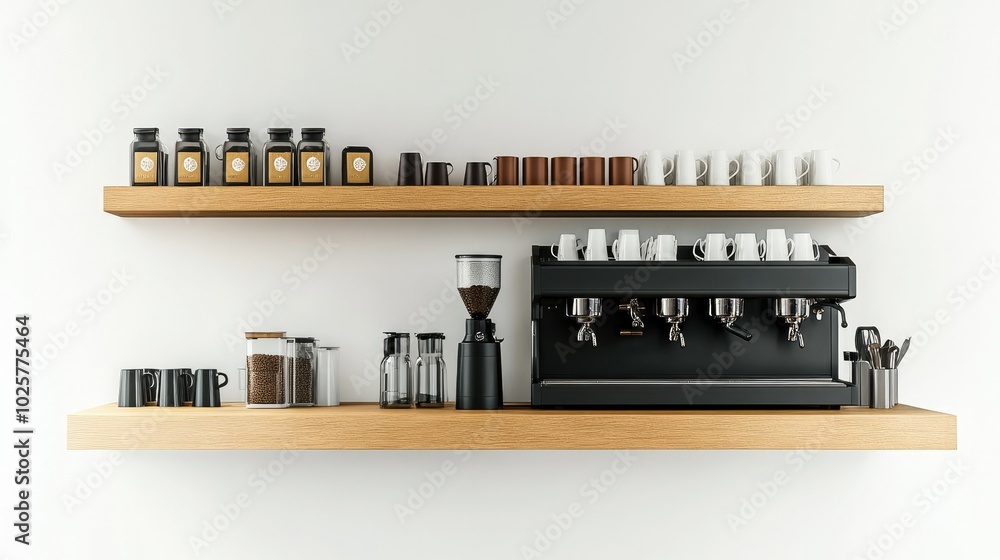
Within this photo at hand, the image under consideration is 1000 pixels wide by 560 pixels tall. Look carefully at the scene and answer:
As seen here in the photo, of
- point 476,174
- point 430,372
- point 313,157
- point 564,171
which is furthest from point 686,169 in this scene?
point 313,157

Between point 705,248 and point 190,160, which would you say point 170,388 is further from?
point 705,248

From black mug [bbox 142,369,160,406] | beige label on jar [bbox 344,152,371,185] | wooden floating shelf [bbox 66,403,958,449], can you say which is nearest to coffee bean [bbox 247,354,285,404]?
wooden floating shelf [bbox 66,403,958,449]

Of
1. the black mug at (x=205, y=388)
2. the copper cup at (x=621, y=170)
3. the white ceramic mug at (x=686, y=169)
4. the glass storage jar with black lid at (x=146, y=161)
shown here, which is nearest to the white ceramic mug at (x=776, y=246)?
the white ceramic mug at (x=686, y=169)

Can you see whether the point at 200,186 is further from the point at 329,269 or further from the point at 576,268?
the point at 576,268

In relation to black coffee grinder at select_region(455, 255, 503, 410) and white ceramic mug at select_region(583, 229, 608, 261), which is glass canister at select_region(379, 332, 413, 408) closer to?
black coffee grinder at select_region(455, 255, 503, 410)

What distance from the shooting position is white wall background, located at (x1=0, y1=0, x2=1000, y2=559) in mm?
2053

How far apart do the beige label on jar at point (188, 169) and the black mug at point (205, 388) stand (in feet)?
1.59

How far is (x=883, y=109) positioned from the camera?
6.88 feet

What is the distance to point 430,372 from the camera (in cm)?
196

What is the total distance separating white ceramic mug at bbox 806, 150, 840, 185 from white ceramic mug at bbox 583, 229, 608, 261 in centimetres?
56

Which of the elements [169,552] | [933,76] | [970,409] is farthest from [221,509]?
[933,76]

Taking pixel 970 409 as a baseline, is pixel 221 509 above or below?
below

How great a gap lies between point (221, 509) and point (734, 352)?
1428mm

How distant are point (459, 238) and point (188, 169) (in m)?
0.72
